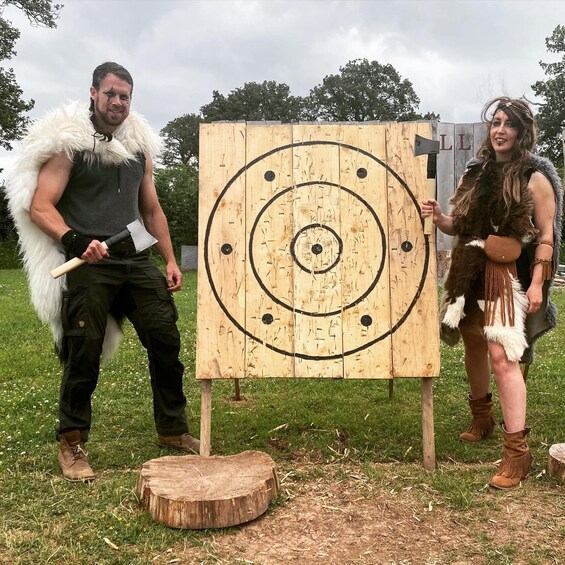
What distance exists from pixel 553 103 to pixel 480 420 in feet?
97.2

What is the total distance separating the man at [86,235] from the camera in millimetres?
3057

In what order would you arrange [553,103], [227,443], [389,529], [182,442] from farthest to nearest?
Result: [553,103]
[227,443]
[182,442]
[389,529]

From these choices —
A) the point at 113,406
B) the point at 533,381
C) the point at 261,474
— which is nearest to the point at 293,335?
the point at 261,474

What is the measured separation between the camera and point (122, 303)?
3361mm

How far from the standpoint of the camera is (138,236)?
123 inches

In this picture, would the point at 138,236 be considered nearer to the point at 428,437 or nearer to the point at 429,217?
the point at 429,217

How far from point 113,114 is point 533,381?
11.6 feet

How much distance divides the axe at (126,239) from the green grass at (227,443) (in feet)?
3.33

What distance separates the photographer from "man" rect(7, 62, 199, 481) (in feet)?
10.0

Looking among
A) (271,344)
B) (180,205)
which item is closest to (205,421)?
(271,344)

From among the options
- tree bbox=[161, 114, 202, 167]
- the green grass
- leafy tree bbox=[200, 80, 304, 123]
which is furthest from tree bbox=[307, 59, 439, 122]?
the green grass

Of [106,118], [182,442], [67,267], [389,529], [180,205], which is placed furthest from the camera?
[180,205]

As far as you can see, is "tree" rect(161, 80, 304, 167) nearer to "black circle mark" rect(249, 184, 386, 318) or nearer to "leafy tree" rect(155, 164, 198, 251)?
"leafy tree" rect(155, 164, 198, 251)

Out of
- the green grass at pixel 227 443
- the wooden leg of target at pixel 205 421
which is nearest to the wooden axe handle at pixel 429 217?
the green grass at pixel 227 443
